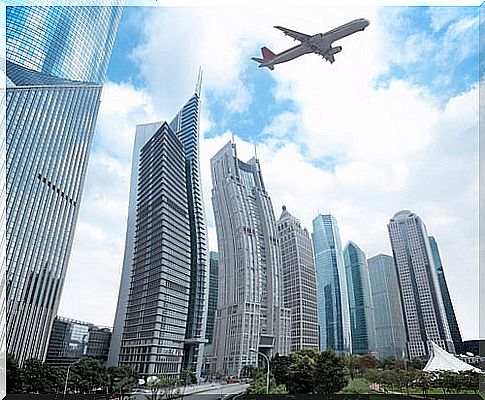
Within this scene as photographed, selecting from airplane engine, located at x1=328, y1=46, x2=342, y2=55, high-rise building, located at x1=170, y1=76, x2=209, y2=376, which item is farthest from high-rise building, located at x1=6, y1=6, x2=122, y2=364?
airplane engine, located at x1=328, y1=46, x2=342, y2=55

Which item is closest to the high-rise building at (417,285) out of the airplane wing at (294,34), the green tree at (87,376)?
the airplane wing at (294,34)

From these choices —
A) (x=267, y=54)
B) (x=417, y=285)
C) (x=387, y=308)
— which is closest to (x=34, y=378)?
(x=387, y=308)

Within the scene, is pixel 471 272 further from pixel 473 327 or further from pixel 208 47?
pixel 208 47

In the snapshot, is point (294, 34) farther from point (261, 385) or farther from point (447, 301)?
point (261, 385)

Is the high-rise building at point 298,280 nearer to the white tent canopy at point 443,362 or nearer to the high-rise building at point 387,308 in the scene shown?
the high-rise building at point 387,308

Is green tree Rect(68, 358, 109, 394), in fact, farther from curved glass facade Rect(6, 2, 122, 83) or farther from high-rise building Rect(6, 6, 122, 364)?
curved glass facade Rect(6, 2, 122, 83)

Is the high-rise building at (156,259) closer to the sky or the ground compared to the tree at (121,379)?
closer to the sky
